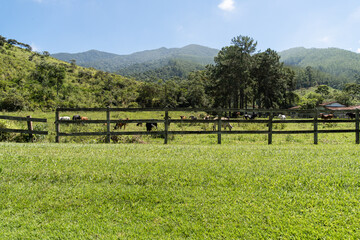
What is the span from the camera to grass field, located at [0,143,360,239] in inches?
132

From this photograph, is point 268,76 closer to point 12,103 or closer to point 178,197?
point 12,103

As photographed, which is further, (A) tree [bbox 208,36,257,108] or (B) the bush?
(A) tree [bbox 208,36,257,108]

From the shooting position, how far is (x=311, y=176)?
468 centimetres

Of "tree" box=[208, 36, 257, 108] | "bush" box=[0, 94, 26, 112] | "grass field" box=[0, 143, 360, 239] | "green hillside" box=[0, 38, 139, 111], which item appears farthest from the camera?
"tree" box=[208, 36, 257, 108]

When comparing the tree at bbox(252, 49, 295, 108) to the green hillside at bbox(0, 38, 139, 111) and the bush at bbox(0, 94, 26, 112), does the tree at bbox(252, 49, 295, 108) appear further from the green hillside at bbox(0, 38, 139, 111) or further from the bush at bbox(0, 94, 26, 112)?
the bush at bbox(0, 94, 26, 112)

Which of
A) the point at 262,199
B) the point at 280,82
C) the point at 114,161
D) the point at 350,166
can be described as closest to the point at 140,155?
the point at 114,161

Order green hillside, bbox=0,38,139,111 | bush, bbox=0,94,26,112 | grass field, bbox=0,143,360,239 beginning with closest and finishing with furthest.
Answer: grass field, bbox=0,143,360,239, bush, bbox=0,94,26,112, green hillside, bbox=0,38,139,111

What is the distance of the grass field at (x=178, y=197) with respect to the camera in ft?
11.0

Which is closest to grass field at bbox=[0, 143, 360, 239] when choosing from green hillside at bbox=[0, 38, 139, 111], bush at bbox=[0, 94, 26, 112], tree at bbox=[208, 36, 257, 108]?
bush at bbox=[0, 94, 26, 112]

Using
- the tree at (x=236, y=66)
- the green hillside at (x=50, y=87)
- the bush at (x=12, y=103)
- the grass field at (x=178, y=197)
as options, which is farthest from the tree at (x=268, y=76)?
the grass field at (x=178, y=197)

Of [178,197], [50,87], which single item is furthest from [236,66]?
[178,197]

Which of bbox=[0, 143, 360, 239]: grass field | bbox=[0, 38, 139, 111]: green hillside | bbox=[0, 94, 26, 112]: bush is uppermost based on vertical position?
bbox=[0, 38, 139, 111]: green hillside

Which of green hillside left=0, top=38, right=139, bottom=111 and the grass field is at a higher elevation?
green hillside left=0, top=38, right=139, bottom=111

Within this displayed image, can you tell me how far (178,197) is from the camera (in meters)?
4.10
